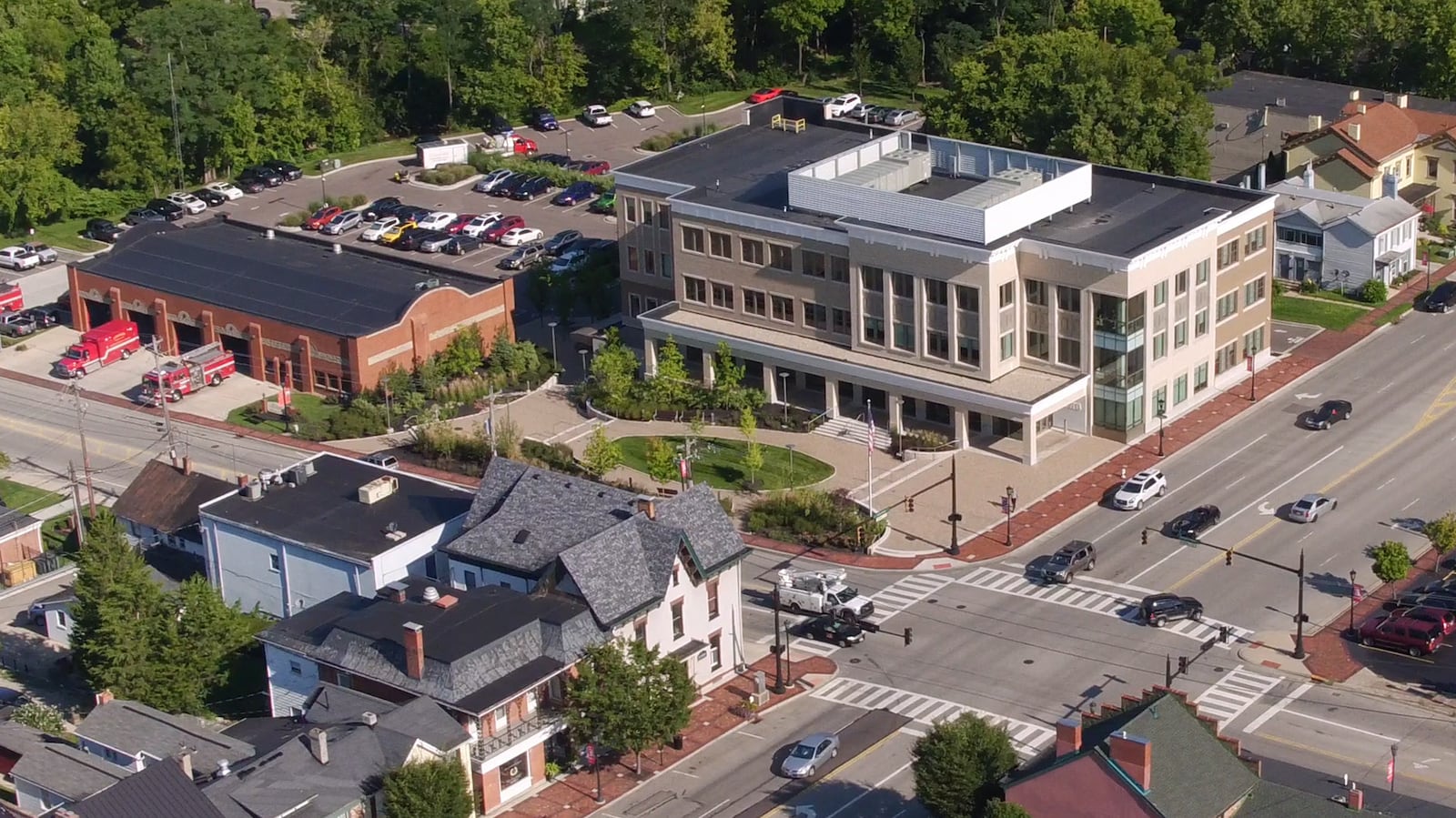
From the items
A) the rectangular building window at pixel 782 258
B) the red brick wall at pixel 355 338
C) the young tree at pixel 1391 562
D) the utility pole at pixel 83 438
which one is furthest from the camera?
the red brick wall at pixel 355 338

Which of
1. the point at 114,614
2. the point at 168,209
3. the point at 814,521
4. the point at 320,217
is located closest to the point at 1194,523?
the point at 814,521

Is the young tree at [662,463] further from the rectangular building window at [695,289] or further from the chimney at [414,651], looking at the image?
the chimney at [414,651]

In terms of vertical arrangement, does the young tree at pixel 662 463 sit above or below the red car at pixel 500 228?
below

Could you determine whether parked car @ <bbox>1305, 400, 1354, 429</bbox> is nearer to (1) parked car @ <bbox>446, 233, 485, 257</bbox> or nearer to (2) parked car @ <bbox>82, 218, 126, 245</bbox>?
(1) parked car @ <bbox>446, 233, 485, 257</bbox>

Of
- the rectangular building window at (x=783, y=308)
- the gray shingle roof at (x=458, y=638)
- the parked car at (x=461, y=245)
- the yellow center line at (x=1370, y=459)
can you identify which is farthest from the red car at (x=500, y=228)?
the gray shingle roof at (x=458, y=638)

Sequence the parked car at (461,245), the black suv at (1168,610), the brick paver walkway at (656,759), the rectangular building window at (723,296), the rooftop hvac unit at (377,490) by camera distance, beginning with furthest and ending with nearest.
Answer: the parked car at (461,245), the rectangular building window at (723,296), the rooftop hvac unit at (377,490), the black suv at (1168,610), the brick paver walkway at (656,759)

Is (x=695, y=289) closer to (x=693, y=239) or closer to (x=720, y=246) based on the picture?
(x=693, y=239)

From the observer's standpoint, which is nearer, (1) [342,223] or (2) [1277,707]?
(2) [1277,707]
